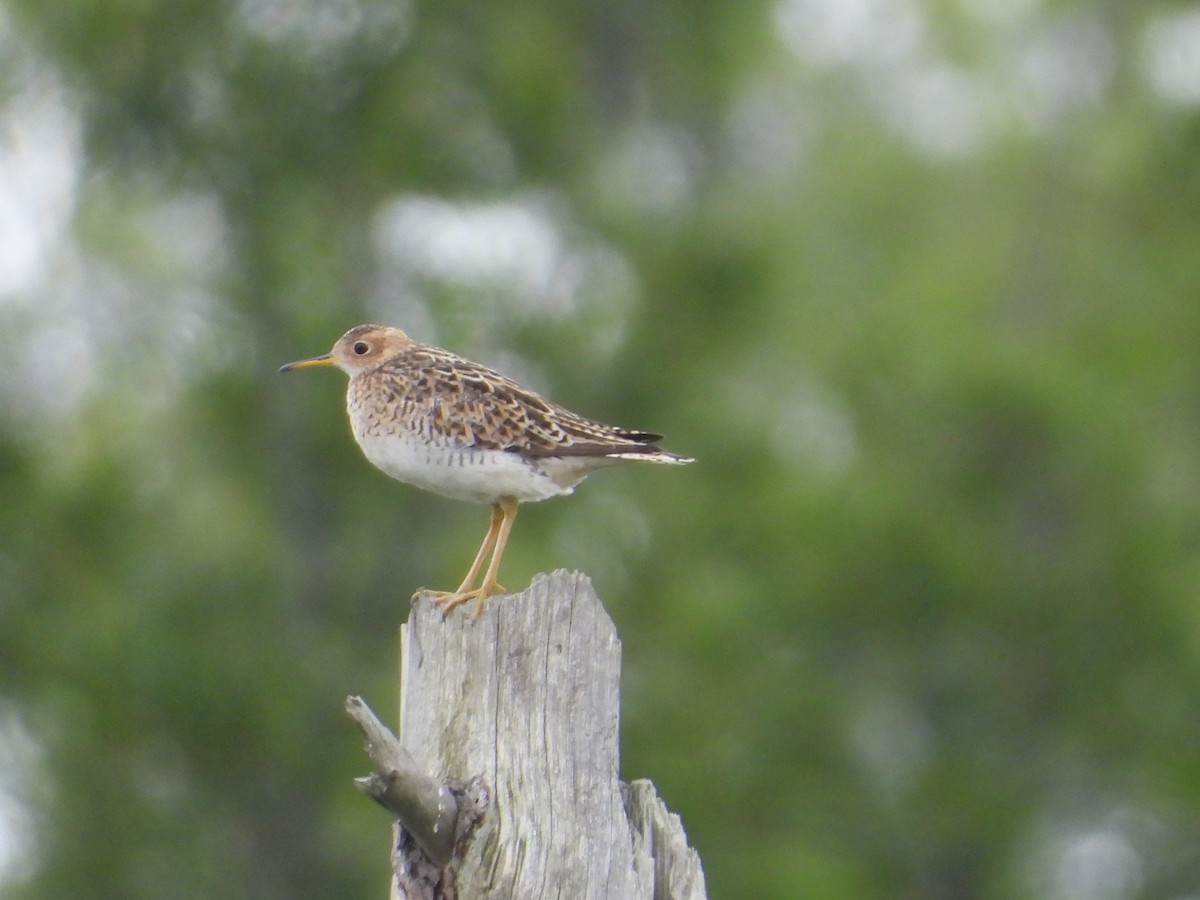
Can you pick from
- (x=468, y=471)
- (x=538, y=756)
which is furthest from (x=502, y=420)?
(x=538, y=756)

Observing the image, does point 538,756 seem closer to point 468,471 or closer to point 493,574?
point 493,574

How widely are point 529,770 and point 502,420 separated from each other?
10.2ft

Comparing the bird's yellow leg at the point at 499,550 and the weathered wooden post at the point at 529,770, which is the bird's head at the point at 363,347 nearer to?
the bird's yellow leg at the point at 499,550

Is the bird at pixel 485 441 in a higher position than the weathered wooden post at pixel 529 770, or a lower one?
higher

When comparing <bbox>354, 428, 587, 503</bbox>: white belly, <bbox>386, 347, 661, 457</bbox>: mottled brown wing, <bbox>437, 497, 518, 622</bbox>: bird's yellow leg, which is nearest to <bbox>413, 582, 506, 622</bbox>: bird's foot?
<bbox>437, 497, 518, 622</bbox>: bird's yellow leg

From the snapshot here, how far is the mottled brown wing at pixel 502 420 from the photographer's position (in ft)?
35.8

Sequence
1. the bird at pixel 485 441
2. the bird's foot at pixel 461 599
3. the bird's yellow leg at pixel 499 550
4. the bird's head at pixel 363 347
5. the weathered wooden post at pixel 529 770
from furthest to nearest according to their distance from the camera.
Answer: the bird's head at pixel 363 347
the bird at pixel 485 441
the bird's yellow leg at pixel 499 550
the bird's foot at pixel 461 599
the weathered wooden post at pixel 529 770

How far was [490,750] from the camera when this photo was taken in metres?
8.26

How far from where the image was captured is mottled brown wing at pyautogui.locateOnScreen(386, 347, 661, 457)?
10.9 metres

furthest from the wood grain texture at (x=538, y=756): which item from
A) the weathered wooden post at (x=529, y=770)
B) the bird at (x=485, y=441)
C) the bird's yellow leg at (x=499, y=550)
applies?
the bird at (x=485, y=441)

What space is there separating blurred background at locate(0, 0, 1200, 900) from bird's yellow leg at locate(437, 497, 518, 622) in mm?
13407

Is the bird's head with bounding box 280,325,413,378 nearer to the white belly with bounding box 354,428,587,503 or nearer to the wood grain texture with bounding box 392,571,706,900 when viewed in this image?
the white belly with bounding box 354,428,587,503

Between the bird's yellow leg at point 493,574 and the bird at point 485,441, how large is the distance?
0.01m

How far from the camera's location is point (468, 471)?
10883mm
